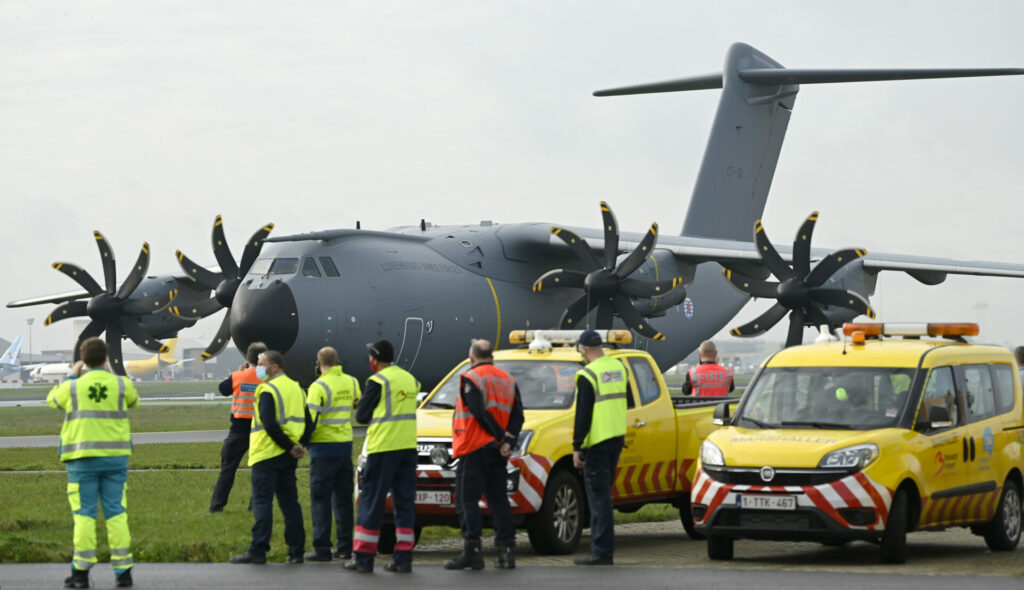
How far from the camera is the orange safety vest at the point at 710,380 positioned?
16.4m

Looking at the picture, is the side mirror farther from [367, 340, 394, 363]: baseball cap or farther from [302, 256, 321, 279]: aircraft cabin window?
[302, 256, 321, 279]: aircraft cabin window

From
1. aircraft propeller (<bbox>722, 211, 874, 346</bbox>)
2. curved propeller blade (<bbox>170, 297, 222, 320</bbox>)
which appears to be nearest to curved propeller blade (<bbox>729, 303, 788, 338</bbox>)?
aircraft propeller (<bbox>722, 211, 874, 346</bbox>)

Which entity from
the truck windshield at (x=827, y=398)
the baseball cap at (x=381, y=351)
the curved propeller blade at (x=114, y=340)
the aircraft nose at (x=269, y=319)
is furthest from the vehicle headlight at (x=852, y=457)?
the curved propeller blade at (x=114, y=340)

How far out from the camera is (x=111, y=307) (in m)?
29.9

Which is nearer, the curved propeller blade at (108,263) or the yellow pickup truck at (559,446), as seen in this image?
the yellow pickup truck at (559,446)

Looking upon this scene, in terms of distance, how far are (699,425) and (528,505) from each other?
2781mm

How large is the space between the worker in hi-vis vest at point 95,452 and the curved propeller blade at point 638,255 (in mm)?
15750

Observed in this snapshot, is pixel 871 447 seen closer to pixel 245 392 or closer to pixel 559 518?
pixel 559 518

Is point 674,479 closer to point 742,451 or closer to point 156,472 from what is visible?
point 742,451

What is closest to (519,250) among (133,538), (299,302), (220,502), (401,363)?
(401,363)

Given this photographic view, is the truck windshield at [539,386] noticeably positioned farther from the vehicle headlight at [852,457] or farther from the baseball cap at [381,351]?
the vehicle headlight at [852,457]

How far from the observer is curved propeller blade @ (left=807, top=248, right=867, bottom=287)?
2484 centimetres

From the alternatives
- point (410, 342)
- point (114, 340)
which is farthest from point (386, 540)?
point (114, 340)

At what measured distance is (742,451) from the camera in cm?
1123
